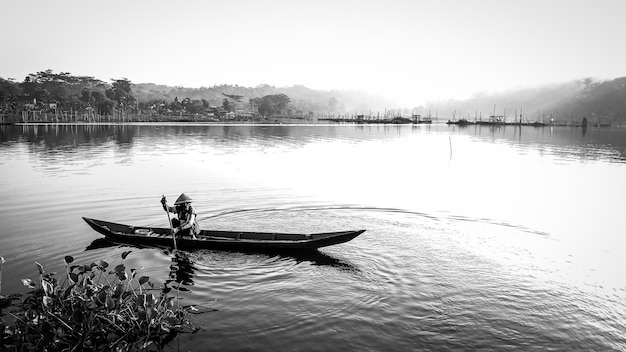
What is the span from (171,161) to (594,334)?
40889 millimetres

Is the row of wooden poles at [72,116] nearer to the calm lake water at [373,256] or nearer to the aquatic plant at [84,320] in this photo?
the calm lake water at [373,256]

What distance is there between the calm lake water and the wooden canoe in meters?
0.43

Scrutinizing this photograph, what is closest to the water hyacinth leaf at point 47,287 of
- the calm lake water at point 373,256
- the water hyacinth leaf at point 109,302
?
the water hyacinth leaf at point 109,302

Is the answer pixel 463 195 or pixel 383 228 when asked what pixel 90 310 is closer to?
pixel 383 228

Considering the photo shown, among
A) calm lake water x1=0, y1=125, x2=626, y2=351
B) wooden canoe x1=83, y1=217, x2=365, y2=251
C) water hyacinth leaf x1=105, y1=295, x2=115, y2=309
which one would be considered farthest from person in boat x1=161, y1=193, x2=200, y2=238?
water hyacinth leaf x1=105, y1=295, x2=115, y2=309

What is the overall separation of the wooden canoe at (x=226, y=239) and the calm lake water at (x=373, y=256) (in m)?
0.43

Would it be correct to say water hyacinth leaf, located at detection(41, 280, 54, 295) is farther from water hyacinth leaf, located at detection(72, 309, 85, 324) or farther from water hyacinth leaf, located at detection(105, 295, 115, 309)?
water hyacinth leaf, located at detection(105, 295, 115, 309)

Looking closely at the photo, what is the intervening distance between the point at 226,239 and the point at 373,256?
5.30m

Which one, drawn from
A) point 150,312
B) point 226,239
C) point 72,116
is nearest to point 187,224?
point 226,239

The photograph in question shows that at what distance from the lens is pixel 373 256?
1605 cm

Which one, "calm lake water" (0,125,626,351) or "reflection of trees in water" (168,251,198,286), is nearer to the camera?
"calm lake water" (0,125,626,351)

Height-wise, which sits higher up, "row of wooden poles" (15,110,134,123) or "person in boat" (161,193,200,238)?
"row of wooden poles" (15,110,134,123)

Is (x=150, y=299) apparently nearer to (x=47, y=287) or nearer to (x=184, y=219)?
(x=47, y=287)

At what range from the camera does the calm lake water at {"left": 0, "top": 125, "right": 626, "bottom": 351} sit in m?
11.0
